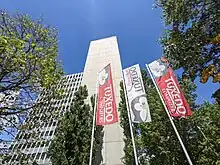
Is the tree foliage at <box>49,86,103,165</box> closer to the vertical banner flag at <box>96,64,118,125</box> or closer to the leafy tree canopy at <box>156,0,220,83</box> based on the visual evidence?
the vertical banner flag at <box>96,64,118,125</box>

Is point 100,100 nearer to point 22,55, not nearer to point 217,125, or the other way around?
point 22,55

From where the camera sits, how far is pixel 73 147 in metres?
14.0

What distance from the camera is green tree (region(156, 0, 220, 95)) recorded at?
377 inches

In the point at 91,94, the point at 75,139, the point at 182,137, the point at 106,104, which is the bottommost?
the point at 106,104

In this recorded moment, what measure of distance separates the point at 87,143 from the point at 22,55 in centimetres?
766

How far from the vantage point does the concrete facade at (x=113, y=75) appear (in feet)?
48.5

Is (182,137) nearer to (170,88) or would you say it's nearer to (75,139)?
(75,139)

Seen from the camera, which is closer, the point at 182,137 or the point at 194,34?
the point at 194,34

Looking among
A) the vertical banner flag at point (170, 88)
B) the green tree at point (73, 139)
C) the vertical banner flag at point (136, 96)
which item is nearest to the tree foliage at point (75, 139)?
the green tree at point (73, 139)

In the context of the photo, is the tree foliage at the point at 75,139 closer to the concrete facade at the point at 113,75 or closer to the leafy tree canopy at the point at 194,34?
the concrete facade at the point at 113,75

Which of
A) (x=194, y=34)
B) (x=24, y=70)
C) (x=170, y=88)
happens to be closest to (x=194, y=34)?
(x=194, y=34)

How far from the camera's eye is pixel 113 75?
766 inches

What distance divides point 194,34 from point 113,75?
396 inches

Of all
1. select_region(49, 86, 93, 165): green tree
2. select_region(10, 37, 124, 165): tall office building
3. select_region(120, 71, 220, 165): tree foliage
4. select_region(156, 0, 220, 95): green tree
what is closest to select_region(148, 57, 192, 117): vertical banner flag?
select_region(156, 0, 220, 95): green tree
